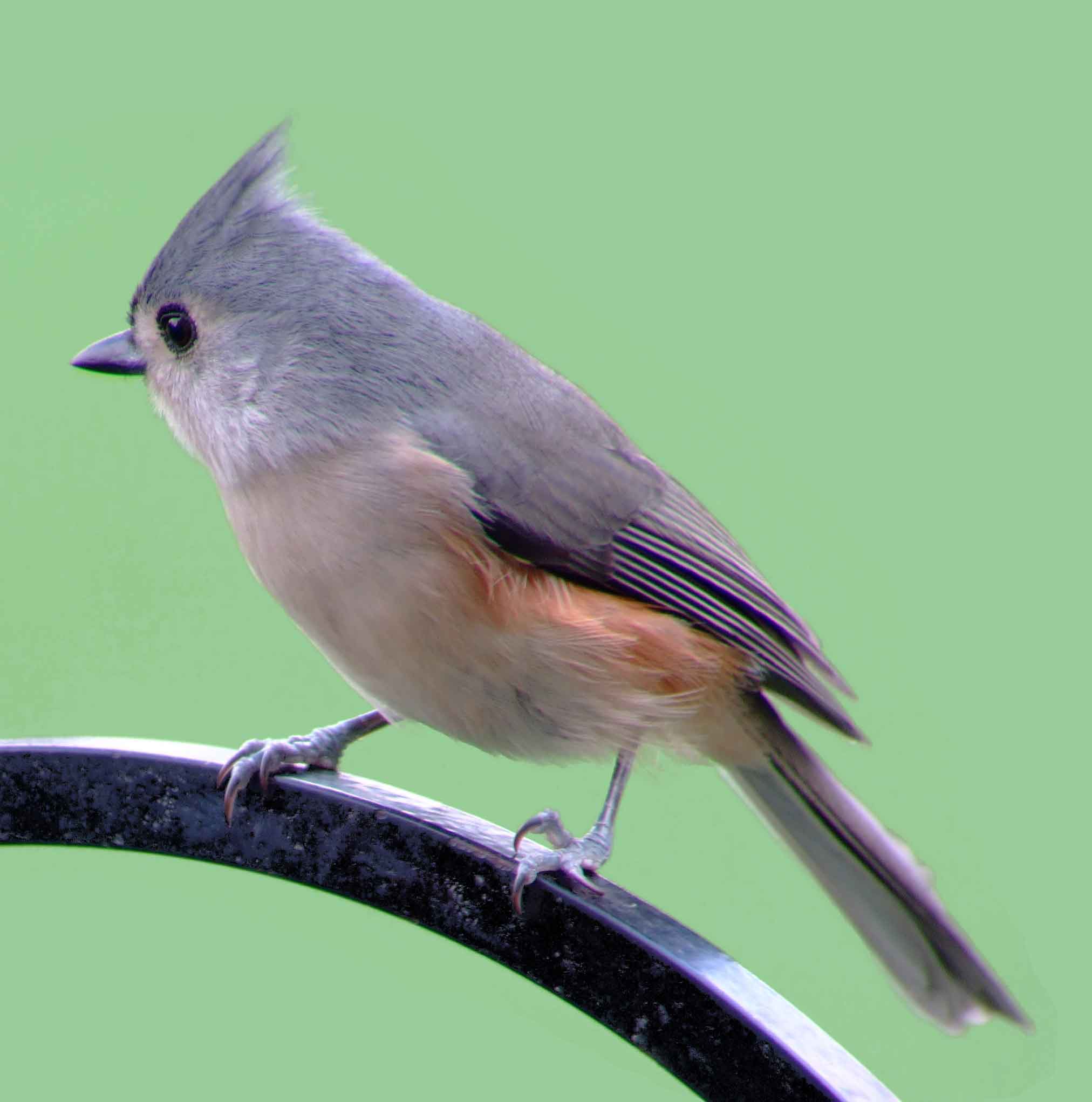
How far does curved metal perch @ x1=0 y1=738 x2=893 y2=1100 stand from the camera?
3.90ft

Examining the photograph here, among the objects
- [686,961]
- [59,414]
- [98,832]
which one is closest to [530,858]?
[686,961]

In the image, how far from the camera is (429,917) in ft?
4.72

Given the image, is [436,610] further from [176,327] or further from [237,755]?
[176,327]

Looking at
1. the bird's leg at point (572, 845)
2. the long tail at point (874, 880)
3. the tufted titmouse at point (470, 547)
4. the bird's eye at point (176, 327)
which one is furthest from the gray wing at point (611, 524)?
the bird's eye at point (176, 327)

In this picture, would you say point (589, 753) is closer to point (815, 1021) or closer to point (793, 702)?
point (793, 702)

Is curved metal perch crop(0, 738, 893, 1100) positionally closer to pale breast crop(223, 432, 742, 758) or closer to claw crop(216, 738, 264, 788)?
claw crop(216, 738, 264, 788)

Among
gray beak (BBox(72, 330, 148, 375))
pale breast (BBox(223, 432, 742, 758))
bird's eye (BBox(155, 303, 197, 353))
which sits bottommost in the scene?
pale breast (BBox(223, 432, 742, 758))

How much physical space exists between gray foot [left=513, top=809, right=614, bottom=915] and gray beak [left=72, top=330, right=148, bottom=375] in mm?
875

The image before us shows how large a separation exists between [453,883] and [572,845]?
291mm

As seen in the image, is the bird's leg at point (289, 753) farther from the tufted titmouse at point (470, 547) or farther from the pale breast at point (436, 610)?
the pale breast at point (436, 610)

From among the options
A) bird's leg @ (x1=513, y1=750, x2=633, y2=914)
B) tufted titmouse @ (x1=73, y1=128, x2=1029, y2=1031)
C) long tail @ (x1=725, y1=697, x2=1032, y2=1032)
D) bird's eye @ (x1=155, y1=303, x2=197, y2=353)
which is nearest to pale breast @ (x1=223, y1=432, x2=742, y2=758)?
tufted titmouse @ (x1=73, y1=128, x2=1029, y2=1031)

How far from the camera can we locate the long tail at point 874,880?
1.95 metres

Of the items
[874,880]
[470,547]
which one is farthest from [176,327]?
[874,880]

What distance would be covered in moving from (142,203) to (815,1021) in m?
1.91
